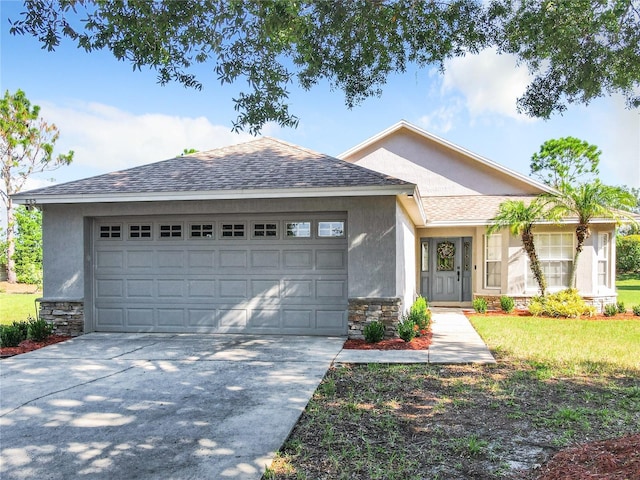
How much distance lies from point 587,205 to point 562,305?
9.27 feet

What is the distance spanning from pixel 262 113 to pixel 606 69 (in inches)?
183

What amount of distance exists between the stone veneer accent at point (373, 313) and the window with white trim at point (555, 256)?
7.45 m

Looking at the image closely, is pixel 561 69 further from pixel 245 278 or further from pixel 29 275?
pixel 29 275

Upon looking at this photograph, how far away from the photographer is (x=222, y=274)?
1013 centimetres

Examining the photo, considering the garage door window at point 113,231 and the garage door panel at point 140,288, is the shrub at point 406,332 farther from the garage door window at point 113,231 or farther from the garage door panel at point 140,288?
the garage door window at point 113,231

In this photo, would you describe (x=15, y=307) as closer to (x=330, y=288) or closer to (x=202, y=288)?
(x=202, y=288)

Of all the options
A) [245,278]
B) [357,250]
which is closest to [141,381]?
[245,278]

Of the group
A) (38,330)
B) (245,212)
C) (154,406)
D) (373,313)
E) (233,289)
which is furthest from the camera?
(233,289)

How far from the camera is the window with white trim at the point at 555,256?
14672 mm

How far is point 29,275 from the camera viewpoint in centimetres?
2369

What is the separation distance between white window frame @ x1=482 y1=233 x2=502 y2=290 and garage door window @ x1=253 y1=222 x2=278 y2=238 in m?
8.04

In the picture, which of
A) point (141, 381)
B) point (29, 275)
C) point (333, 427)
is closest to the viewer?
point (333, 427)

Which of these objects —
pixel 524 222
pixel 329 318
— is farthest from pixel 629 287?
pixel 329 318

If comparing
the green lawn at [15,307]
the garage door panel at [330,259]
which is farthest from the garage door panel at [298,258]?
the green lawn at [15,307]
